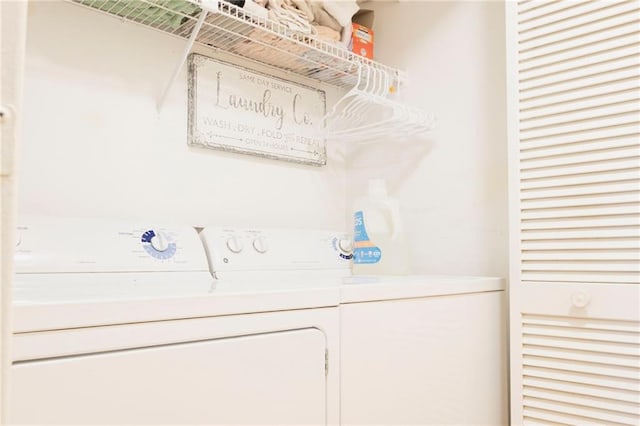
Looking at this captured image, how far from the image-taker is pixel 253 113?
188cm

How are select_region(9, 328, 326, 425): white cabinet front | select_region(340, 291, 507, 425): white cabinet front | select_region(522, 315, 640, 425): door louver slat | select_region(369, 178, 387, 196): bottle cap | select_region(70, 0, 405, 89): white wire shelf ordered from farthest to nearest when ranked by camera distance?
select_region(369, 178, 387, 196): bottle cap
select_region(70, 0, 405, 89): white wire shelf
select_region(522, 315, 640, 425): door louver slat
select_region(340, 291, 507, 425): white cabinet front
select_region(9, 328, 326, 425): white cabinet front

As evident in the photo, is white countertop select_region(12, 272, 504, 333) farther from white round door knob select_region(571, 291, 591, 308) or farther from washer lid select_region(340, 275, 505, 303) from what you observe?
white round door knob select_region(571, 291, 591, 308)

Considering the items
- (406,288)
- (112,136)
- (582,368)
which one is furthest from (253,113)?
(582,368)

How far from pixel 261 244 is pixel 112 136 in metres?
0.58

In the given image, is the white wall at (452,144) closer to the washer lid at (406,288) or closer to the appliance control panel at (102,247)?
the washer lid at (406,288)

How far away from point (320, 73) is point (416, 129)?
46 centimetres

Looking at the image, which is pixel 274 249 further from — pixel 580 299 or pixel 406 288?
pixel 580 299

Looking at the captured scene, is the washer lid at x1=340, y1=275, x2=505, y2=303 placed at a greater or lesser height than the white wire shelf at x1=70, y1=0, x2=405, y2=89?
lesser

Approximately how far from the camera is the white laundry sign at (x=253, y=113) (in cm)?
174

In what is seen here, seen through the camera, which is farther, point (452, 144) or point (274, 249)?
point (452, 144)

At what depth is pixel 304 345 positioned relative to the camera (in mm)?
1060

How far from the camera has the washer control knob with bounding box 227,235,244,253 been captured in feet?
5.16

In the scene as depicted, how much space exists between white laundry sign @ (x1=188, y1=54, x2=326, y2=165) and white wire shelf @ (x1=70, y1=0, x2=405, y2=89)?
8 centimetres

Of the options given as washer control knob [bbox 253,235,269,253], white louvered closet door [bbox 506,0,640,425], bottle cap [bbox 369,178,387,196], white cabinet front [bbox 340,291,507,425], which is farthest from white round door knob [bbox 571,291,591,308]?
washer control knob [bbox 253,235,269,253]
